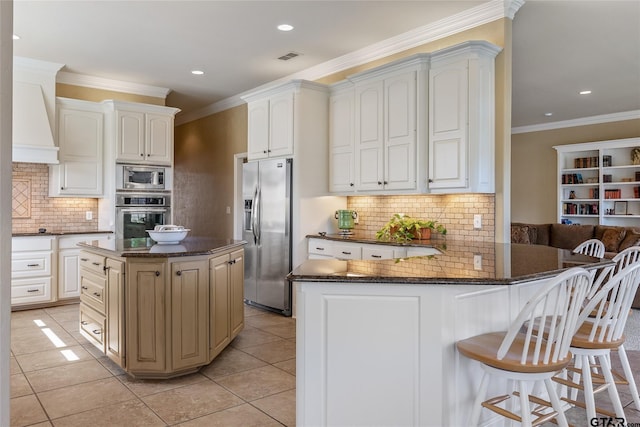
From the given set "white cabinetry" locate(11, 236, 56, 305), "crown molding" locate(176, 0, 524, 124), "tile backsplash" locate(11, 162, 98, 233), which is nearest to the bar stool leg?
"crown molding" locate(176, 0, 524, 124)

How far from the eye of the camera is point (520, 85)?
6.18 metres

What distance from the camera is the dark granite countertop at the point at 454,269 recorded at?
1.88 m

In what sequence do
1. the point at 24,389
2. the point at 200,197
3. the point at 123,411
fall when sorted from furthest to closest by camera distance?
the point at 200,197 < the point at 24,389 < the point at 123,411

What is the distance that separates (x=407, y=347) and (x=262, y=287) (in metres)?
3.53

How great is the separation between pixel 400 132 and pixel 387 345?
2.81 metres

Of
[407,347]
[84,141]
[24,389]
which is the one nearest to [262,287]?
[24,389]

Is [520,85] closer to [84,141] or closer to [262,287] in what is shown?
[262,287]

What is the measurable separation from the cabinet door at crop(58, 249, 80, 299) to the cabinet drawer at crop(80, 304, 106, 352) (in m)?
1.93

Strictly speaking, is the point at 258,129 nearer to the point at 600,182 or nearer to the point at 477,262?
the point at 477,262

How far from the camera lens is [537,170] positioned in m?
9.06

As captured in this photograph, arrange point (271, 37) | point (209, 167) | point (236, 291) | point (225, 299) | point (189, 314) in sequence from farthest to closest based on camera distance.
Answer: point (209, 167), point (271, 37), point (236, 291), point (225, 299), point (189, 314)

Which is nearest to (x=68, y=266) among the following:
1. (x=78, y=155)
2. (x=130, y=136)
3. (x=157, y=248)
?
(x=78, y=155)

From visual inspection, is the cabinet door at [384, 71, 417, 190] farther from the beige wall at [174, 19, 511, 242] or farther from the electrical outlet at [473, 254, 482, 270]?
the electrical outlet at [473, 254, 482, 270]

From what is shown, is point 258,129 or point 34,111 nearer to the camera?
point 34,111
